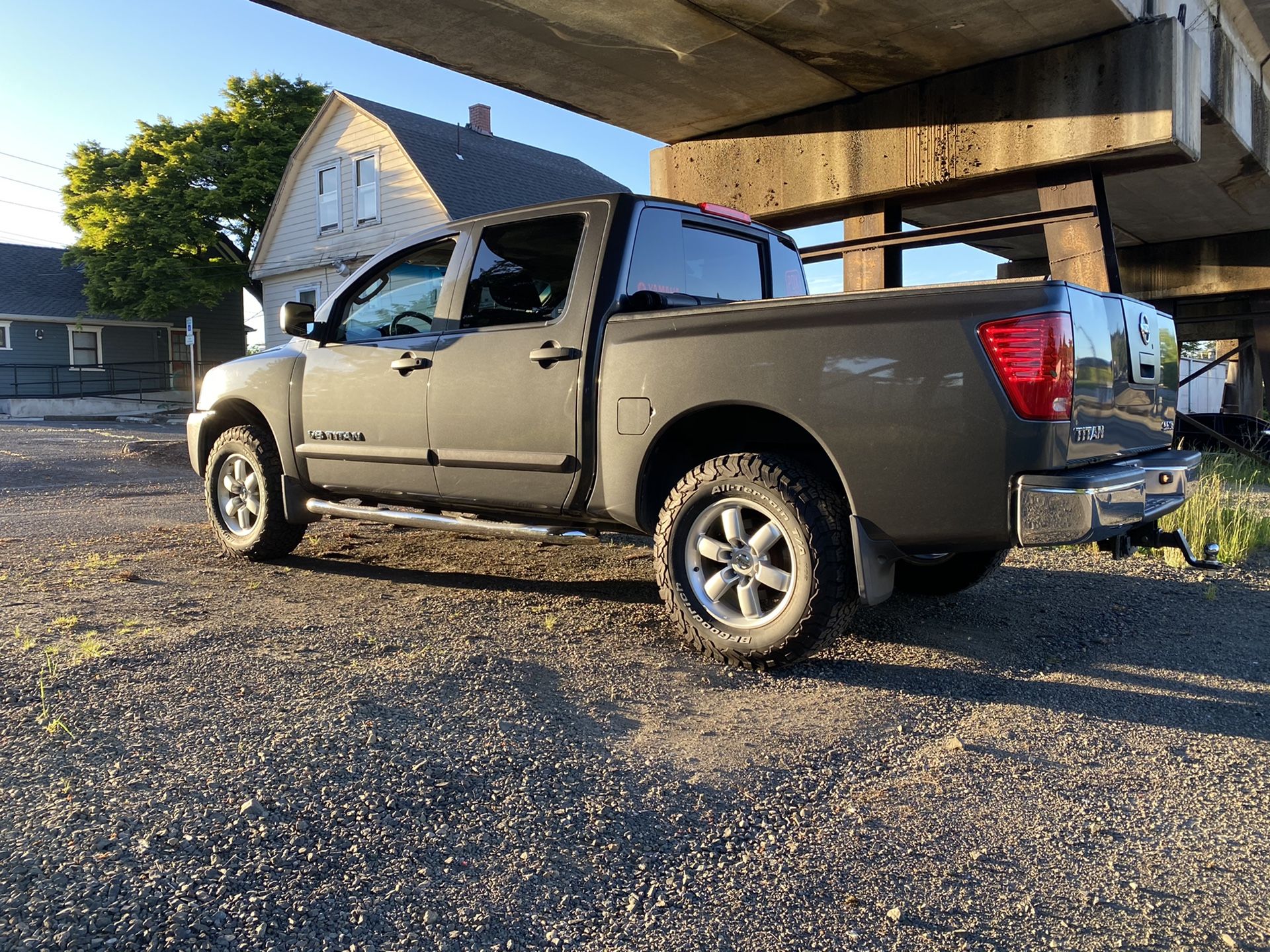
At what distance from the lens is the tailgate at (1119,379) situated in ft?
11.4

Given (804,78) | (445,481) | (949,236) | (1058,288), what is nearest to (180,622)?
(445,481)

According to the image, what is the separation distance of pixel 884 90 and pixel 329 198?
20.7 meters

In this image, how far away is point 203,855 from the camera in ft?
7.66

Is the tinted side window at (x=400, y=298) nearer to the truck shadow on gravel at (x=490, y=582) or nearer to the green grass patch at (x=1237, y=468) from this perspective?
the truck shadow on gravel at (x=490, y=582)

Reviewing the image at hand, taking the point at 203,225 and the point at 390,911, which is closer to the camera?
the point at 390,911

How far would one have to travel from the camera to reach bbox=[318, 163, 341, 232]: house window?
26.0 m

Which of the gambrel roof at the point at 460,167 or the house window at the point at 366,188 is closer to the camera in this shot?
the gambrel roof at the point at 460,167

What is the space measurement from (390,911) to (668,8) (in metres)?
7.02

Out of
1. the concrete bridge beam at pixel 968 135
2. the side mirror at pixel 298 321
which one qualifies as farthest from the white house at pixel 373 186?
the side mirror at pixel 298 321

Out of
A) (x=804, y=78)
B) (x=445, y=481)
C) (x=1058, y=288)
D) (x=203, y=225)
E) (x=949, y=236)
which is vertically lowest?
(x=445, y=481)

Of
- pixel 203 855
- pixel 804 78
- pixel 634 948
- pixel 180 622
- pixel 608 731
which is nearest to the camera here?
pixel 634 948

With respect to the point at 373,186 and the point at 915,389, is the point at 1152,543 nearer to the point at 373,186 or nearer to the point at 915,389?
the point at 915,389

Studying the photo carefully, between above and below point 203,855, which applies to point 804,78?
above

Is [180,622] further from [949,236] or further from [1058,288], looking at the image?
[949,236]
